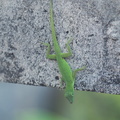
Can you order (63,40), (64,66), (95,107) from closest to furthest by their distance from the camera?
(64,66)
(63,40)
(95,107)

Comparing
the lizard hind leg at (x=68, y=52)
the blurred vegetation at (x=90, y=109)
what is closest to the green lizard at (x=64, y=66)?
the lizard hind leg at (x=68, y=52)

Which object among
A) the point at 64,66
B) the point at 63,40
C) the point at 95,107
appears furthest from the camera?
the point at 95,107

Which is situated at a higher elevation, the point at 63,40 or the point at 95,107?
the point at 63,40

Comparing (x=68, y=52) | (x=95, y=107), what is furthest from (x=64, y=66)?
(x=95, y=107)

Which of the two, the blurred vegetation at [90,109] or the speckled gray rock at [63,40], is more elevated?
the speckled gray rock at [63,40]

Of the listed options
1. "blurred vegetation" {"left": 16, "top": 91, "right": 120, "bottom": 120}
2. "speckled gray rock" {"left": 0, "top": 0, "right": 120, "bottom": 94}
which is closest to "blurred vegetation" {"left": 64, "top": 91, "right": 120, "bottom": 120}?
"blurred vegetation" {"left": 16, "top": 91, "right": 120, "bottom": 120}

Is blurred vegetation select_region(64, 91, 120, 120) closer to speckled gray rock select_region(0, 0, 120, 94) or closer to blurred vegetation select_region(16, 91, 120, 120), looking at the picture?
blurred vegetation select_region(16, 91, 120, 120)

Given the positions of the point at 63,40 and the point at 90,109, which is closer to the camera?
the point at 63,40

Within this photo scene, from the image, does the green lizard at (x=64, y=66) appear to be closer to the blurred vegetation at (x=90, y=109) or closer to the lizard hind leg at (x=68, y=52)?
the lizard hind leg at (x=68, y=52)

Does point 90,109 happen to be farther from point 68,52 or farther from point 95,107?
point 68,52

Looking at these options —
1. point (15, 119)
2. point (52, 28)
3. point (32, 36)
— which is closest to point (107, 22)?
point (52, 28)
